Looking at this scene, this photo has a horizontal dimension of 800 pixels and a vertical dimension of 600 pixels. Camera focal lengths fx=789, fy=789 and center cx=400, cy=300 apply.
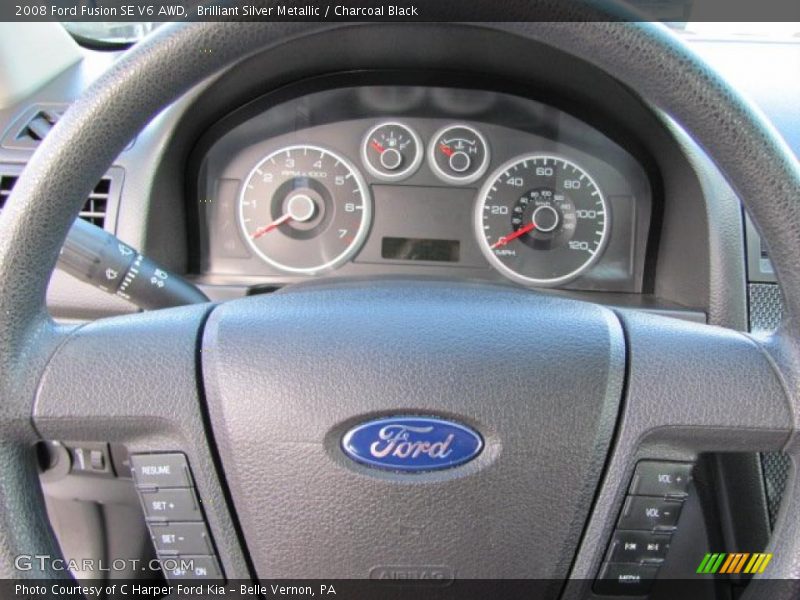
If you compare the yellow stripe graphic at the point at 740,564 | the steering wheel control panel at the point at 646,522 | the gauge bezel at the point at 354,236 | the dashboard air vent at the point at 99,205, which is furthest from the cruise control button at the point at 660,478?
the dashboard air vent at the point at 99,205

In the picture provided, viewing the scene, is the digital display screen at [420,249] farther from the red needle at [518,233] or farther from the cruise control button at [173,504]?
the cruise control button at [173,504]

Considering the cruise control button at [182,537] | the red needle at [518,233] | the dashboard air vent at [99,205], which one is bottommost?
the cruise control button at [182,537]

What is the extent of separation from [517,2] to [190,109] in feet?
3.51

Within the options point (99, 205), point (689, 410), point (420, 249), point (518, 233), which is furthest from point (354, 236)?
point (689, 410)

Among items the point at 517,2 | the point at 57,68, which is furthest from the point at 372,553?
the point at 57,68

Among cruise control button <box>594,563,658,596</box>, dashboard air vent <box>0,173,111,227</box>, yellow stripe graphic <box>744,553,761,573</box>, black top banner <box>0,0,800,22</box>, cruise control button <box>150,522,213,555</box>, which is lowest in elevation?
yellow stripe graphic <box>744,553,761,573</box>

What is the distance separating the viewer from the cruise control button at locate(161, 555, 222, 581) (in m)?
0.94

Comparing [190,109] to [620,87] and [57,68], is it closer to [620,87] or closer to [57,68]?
[57,68]

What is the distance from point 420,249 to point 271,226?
36cm

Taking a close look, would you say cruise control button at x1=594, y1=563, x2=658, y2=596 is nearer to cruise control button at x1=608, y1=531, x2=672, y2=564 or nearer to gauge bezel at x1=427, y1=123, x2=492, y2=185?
cruise control button at x1=608, y1=531, x2=672, y2=564

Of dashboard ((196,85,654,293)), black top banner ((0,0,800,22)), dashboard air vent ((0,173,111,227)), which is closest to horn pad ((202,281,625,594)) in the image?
black top banner ((0,0,800,22))

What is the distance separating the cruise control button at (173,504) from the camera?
0.91m

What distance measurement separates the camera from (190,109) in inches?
65.5

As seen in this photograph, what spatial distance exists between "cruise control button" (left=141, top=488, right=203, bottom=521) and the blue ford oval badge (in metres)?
0.20
